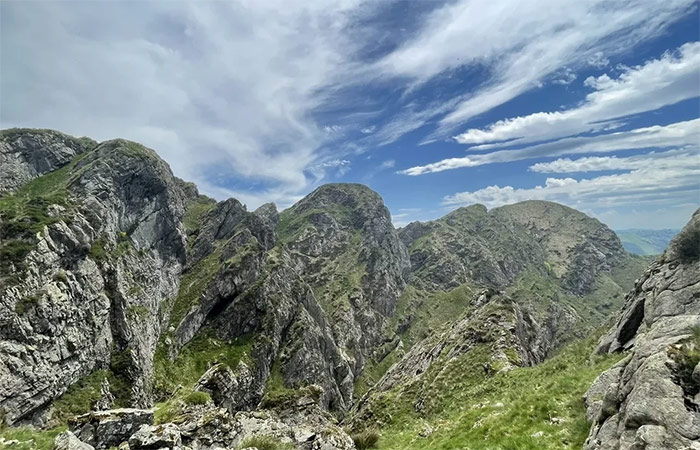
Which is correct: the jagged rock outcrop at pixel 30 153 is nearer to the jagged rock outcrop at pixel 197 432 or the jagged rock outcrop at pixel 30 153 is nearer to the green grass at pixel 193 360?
the green grass at pixel 193 360

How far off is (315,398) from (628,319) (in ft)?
197

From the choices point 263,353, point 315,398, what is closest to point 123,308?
point 263,353

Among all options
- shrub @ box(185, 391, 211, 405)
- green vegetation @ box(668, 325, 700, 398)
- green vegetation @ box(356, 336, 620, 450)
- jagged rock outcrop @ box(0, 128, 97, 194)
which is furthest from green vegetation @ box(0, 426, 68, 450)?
jagged rock outcrop @ box(0, 128, 97, 194)

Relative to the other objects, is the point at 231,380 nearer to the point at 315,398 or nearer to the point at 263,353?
the point at 263,353

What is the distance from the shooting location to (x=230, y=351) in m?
144

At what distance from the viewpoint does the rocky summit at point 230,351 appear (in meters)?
15.9

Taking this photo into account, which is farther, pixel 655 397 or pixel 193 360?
pixel 193 360

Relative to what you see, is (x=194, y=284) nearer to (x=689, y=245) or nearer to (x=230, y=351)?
(x=230, y=351)

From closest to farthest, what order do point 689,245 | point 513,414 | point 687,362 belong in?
point 687,362 → point 513,414 → point 689,245

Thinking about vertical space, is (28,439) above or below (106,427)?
above

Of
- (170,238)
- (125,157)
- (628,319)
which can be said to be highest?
(125,157)

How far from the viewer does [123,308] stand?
107375mm

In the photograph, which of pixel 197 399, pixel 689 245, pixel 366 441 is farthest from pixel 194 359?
pixel 689 245

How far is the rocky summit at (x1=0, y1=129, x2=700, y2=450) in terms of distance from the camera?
1592 centimetres
